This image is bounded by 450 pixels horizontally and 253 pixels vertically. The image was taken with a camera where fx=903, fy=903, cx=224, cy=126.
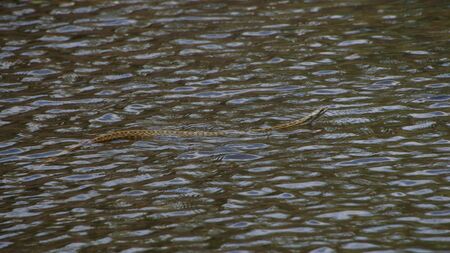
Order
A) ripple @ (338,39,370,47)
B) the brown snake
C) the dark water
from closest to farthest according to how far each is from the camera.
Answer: the dark water, the brown snake, ripple @ (338,39,370,47)

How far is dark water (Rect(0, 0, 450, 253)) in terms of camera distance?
417 inches

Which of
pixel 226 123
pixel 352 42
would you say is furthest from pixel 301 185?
pixel 352 42

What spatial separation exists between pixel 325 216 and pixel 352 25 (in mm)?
8878

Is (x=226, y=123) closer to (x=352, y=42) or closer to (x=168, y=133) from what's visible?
(x=168, y=133)

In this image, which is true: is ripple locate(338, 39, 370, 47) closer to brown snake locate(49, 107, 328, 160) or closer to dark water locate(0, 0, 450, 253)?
dark water locate(0, 0, 450, 253)

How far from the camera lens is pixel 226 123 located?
46.9 feet

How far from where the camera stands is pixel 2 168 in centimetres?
1302

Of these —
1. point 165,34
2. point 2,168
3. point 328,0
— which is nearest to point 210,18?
point 165,34

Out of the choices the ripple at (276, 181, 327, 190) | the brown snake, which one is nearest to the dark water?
the ripple at (276, 181, 327, 190)

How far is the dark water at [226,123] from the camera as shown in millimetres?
10594

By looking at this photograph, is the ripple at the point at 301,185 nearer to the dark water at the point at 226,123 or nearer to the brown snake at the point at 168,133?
the dark water at the point at 226,123

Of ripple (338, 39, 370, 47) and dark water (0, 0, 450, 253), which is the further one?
ripple (338, 39, 370, 47)

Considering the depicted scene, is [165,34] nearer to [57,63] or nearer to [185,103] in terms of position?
[57,63]

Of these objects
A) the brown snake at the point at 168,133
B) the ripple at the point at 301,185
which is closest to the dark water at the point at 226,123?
the ripple at the point at 301,185
